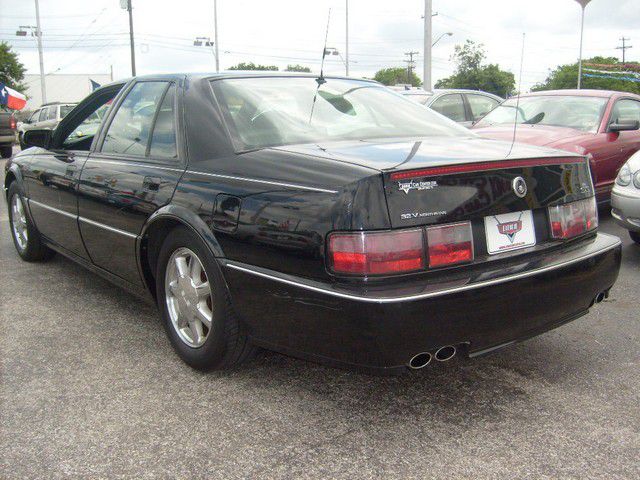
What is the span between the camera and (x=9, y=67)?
170 ft

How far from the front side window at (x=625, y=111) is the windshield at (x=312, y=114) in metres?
4.28

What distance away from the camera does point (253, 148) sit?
2.98 meters

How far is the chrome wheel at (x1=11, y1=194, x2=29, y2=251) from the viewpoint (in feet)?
17.7

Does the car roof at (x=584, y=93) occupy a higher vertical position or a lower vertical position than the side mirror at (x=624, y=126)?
higher

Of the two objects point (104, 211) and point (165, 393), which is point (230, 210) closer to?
point (165, 393)

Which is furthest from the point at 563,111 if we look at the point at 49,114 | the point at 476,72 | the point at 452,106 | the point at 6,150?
the point at 476,72

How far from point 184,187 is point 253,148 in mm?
384

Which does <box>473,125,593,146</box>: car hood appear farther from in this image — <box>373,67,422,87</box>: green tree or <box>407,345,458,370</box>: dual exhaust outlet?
<box>373,67,422,87</box>: green tree

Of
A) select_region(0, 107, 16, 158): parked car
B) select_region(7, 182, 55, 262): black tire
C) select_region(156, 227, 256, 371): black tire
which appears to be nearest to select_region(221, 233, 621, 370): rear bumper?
select_region(156, 227, 256, 371): black tire

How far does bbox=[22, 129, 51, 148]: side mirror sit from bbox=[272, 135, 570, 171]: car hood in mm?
2693

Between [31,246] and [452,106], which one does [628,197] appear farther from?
[452,106]

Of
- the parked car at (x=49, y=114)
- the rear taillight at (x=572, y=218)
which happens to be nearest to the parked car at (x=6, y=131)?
the parked car at (x=49, y=114)

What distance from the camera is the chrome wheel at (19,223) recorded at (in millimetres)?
5406

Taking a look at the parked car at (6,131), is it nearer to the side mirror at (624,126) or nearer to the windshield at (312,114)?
the side mirror at (624,126)
